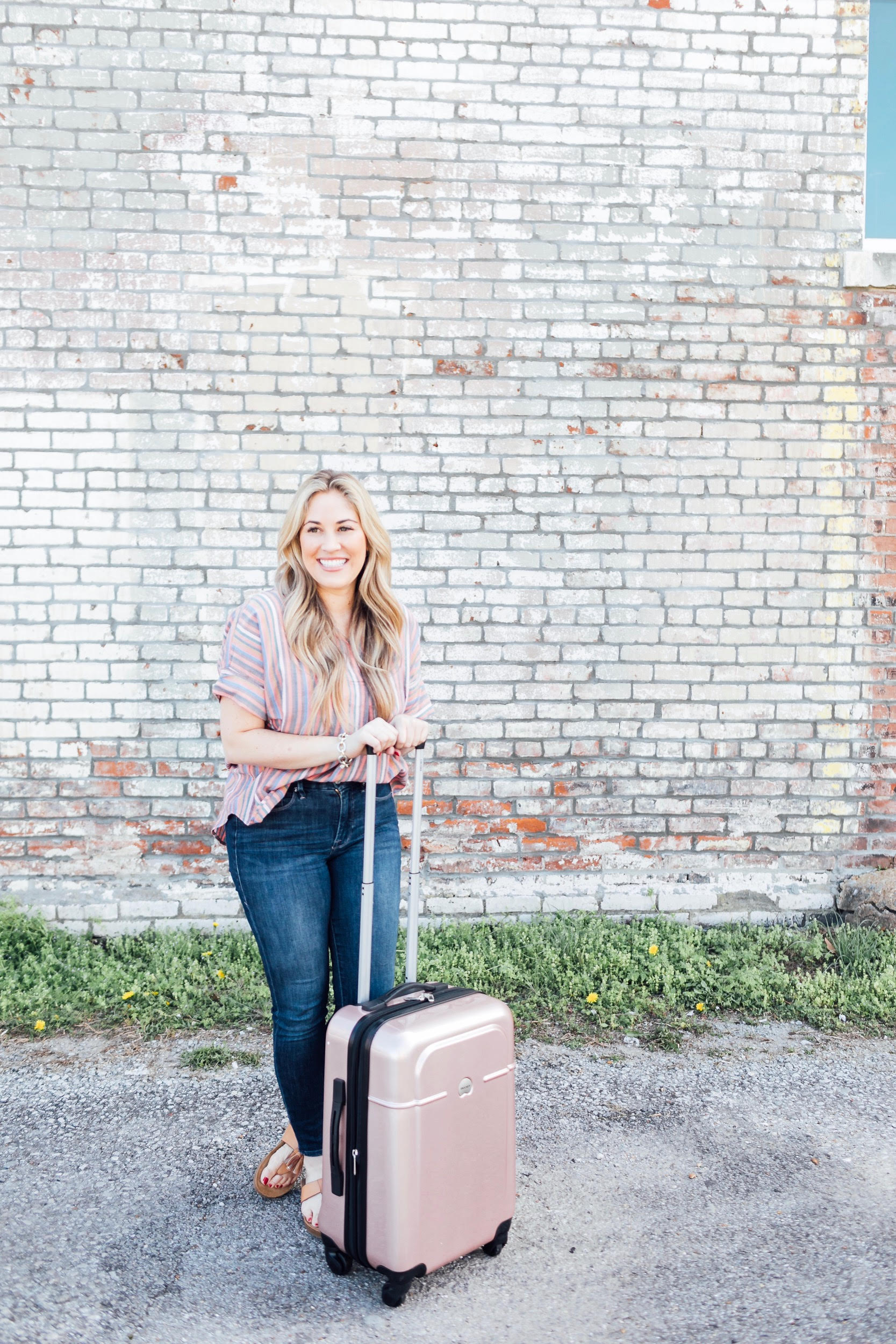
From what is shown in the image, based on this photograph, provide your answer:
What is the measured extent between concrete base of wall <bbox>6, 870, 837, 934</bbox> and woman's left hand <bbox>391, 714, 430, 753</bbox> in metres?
2.09

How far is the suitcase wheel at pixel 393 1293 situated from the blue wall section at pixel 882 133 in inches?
189

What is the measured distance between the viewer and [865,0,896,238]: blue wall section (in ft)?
15.0

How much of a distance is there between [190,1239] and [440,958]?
1598 mm

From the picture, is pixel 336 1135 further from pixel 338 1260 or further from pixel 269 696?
pixel 269 696

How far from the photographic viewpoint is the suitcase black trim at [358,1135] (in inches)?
84.7

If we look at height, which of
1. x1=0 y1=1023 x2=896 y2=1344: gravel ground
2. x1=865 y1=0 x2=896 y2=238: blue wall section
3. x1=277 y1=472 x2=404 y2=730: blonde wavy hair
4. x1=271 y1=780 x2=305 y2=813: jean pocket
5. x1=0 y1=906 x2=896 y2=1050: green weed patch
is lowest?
x1=0 y1=1023 x2=896 y2=1344: gravel ground

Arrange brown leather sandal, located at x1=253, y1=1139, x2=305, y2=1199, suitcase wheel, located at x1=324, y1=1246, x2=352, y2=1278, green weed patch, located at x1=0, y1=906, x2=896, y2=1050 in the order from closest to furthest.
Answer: suitcase wheel, located at x1=324, y1=1246, x2=352, y2=1278 → brown leather sandal, located at x1=253, y1=1139, x2=305, y2=1199 → green weed patch, located at x1=0, y1=906, x2=896, y2=1050

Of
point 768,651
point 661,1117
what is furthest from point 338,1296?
point 768,651

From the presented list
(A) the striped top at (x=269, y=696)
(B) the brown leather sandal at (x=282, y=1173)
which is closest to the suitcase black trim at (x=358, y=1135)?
(B) the brown leather sandal at (x=282, y=1173)

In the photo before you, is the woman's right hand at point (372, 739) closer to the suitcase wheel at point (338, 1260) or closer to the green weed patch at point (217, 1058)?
the suitcase wheel at point (338, 1260)

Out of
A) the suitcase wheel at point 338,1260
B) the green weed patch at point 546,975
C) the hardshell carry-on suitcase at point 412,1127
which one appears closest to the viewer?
the hardshell carry-on suitcase at point 412,1127

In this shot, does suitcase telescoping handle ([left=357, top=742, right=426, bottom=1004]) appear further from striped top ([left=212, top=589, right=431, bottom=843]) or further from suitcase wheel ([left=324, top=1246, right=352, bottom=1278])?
suitcase wheel ([left=324, top=1246, right=352, bottom=1278])

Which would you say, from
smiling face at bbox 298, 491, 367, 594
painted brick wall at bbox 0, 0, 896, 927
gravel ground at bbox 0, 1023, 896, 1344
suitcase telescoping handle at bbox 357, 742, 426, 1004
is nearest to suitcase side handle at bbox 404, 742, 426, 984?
suitcase telescoping handle at bbox 357, 742, 426, 1004

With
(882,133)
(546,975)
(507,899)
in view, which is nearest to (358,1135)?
(546,975)
